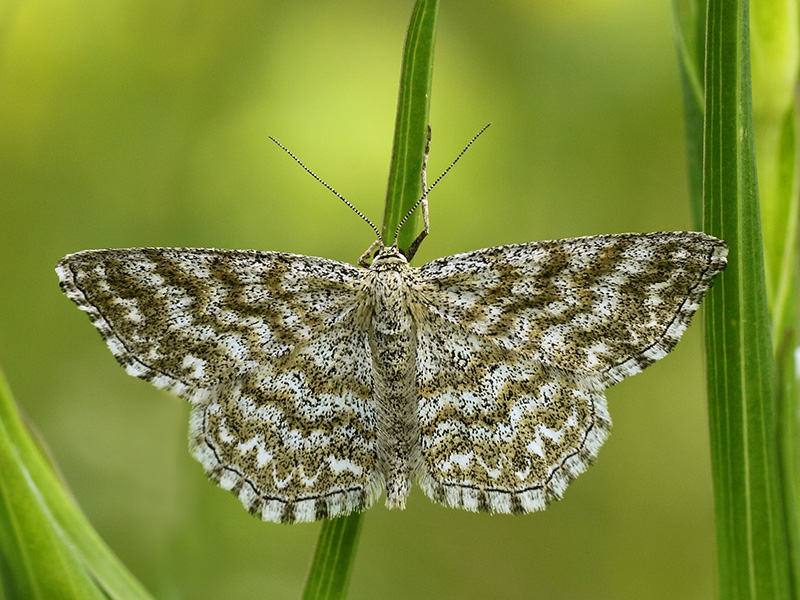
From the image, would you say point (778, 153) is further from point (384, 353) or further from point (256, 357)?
point (256, 357)

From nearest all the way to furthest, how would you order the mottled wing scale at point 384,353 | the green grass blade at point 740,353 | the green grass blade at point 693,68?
the green grass blade at point 740,353 < the green grass blade at point 693,68 < the mottled wing scale at point 384,353

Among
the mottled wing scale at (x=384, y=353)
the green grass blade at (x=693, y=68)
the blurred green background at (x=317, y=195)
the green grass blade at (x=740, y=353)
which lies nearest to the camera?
the green grass blade at (x=740, y=353)

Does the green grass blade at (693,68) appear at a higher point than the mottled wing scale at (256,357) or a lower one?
higher

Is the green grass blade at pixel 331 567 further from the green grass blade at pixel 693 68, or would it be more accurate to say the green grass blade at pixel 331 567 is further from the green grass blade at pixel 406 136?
the green grass blade at pixel 693 68

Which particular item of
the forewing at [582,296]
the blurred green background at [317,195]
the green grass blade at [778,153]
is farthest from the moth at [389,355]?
the blurred green background at [317,195]

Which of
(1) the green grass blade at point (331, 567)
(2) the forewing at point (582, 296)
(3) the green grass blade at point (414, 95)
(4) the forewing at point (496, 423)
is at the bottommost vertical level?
(1) the green grass blade at point (331, 567)

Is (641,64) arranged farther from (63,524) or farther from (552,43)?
(63,524)

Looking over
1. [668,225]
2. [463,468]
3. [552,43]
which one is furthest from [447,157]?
[463,468]
